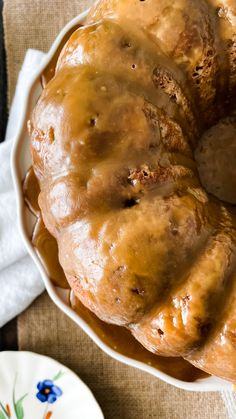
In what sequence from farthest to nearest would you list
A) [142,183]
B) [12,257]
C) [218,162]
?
[12,257] < [218,162] < [142,183]

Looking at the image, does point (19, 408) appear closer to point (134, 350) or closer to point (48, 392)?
point (48, 392)

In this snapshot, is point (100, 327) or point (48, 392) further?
point (48, 392)

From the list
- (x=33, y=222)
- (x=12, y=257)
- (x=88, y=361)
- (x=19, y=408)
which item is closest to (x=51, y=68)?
(x=33, y=222)

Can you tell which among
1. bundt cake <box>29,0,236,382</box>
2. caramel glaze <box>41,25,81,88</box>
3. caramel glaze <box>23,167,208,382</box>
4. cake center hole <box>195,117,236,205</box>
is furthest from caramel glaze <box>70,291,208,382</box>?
caramel glaze <box>41,25,81,88</box>

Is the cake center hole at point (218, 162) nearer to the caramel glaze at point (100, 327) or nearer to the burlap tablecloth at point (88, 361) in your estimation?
the caramel glaze at point (100, 327)

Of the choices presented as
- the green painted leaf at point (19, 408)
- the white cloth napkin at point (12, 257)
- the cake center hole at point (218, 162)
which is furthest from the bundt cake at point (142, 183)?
the green painted leaf at point (19, 408)

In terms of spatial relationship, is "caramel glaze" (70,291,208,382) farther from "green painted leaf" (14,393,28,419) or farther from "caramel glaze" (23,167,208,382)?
"green painted leaf" (14,393,28,419)

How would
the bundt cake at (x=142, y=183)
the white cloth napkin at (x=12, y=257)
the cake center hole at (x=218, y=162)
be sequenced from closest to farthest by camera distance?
the bundt cake at (x=142, y=183) → the cake center hole at (x=218, y=162) → the white cloth napkin at (x=12, y=257)
